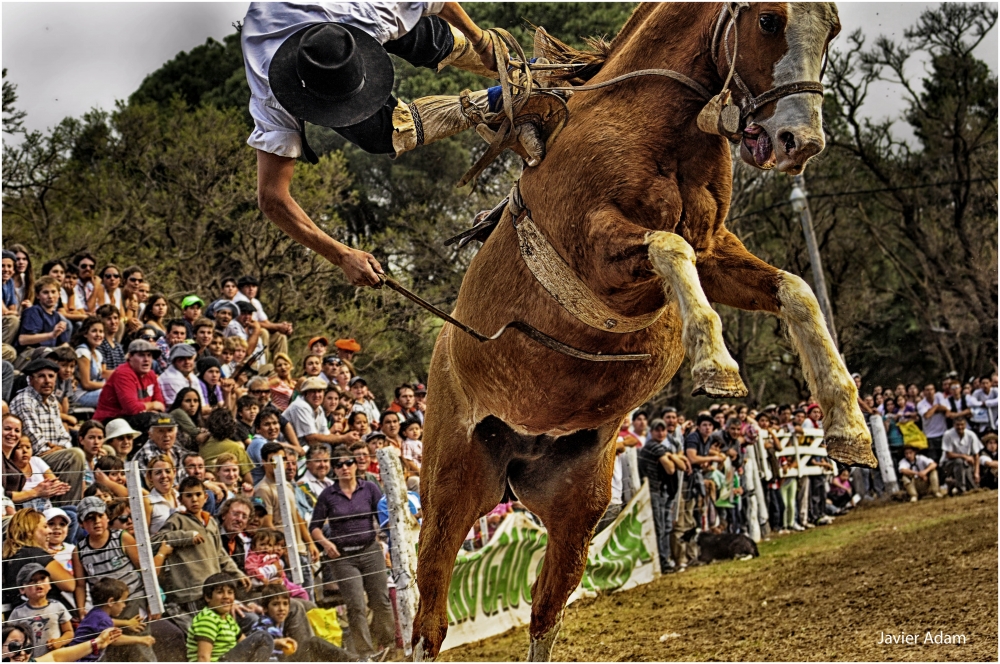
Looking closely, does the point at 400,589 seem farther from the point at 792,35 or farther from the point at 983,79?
the point at 983,79

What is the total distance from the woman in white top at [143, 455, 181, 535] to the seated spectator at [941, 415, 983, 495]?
1222cm

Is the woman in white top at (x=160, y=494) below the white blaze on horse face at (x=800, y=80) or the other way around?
below

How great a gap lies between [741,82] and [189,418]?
5112mm

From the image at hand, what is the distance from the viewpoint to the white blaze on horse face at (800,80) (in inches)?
126

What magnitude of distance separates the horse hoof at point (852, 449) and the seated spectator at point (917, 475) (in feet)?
42.7

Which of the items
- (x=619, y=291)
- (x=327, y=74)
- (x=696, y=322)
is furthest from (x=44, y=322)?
(x=696, y=322)

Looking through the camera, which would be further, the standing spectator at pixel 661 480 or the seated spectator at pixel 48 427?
the standing spectator at pixel 661 480

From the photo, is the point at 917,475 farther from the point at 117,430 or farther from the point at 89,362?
the point at 117,430

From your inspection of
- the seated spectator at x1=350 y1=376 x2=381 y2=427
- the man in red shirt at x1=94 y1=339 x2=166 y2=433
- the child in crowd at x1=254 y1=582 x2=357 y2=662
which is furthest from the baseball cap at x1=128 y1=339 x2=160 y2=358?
the seated spectator at x1=350 y1=376 x2=381 y2=427

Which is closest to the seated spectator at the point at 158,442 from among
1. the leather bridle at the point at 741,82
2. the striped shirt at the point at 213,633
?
the striped shirt at the point at 213,633

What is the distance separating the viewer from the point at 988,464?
15086 millimetres

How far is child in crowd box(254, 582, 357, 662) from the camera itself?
20.9 ft

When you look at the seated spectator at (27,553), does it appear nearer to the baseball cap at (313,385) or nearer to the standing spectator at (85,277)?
the baseball cap at (313,385)

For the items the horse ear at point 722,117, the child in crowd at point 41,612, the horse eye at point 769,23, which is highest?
the horse eye at point 769,23
